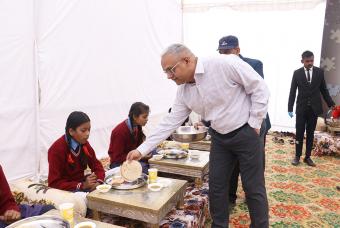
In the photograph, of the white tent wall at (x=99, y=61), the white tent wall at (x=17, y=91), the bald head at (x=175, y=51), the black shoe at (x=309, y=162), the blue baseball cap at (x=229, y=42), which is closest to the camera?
the bald head at (x=175, y=51)

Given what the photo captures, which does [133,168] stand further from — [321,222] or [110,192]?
[321,222]

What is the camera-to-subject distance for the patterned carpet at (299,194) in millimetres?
2727

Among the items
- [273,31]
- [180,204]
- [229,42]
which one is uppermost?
[273,31]

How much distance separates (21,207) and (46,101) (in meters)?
1.88

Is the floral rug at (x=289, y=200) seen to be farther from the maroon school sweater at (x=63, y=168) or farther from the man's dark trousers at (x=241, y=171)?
the maroon school sweater at (x=63, y=168)

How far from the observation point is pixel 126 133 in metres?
3.01

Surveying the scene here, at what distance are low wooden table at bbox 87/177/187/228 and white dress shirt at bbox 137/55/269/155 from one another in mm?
571

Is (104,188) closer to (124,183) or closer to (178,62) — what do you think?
(124,183)

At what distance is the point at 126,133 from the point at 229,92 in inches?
58.7

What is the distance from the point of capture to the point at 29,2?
10.7 feet

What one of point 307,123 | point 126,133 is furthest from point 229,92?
point 307,123

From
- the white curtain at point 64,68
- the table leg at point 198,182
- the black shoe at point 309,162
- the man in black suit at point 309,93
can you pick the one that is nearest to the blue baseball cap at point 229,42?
the table leg at point 198,182

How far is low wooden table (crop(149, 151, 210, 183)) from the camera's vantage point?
2660mm

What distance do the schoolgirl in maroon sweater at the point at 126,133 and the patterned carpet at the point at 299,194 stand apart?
1211 mm
